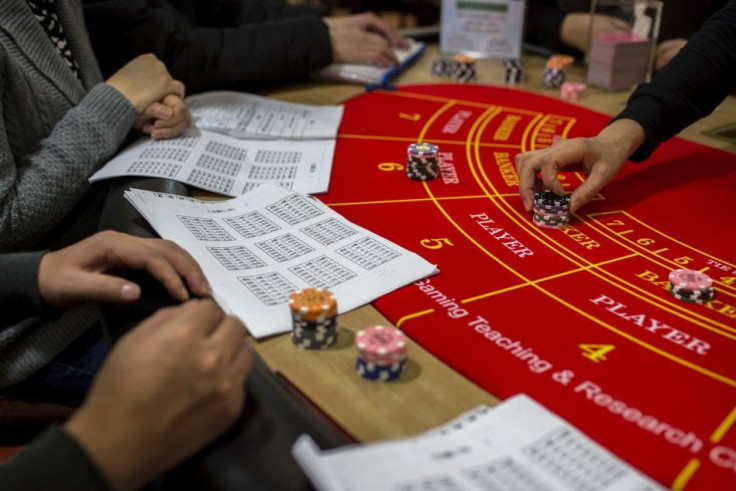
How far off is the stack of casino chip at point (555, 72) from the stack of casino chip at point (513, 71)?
9 centimetres

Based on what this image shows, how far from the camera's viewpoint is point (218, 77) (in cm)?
204

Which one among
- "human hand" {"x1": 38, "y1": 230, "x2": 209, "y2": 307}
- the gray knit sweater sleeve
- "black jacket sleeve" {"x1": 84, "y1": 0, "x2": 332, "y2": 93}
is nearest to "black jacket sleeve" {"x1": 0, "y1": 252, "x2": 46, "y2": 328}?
"human hand" {"x1": 38, "y1": 230, "x2": 209, "y2": 307}

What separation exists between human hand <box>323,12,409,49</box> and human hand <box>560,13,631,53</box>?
576 millimetres

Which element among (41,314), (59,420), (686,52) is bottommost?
(59,420)

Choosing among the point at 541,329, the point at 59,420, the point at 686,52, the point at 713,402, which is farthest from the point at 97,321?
the point at 686,52

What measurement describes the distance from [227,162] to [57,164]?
1.16ft

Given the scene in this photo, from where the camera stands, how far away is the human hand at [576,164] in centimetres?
130

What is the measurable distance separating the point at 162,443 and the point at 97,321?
0.71 meters

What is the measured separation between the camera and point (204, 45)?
6.68 feet

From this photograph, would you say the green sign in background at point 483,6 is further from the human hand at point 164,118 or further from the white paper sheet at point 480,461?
the white paper sheet at point 480,461

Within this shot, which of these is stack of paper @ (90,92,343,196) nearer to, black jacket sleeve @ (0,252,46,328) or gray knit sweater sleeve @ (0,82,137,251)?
gray knit sweater sleeve @ (0,82,137,251)

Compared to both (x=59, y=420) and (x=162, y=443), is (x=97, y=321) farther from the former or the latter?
(x=162, y=443)

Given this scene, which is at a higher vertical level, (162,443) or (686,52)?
(686,52)

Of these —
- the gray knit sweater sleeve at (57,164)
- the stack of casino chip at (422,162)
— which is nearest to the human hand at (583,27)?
the stack of casino chip at (422,162)
